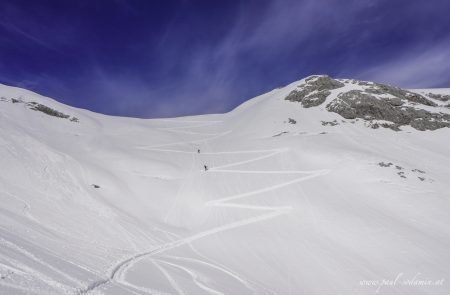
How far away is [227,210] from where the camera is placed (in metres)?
24.8

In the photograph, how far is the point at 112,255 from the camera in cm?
1294

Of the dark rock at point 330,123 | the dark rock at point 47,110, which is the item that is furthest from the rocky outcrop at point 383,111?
the dark rock at point 47,110

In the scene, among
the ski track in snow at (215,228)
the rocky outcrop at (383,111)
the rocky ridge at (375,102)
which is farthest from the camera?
the rocky ridge at (375,102)

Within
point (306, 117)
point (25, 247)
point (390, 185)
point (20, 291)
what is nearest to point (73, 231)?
point (25, 247)

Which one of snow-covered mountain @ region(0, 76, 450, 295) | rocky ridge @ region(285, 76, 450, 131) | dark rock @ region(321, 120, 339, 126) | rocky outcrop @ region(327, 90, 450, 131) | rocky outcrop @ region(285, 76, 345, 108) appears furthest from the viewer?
rocky outcrop @ region(285, 76, 345, 108)

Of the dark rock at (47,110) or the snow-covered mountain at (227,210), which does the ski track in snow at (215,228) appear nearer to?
the snow-covered mountain at (227,210)

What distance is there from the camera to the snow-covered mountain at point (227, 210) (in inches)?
458

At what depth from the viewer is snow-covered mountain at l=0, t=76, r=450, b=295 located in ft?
38.2

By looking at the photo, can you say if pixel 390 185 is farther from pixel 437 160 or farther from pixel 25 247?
pixel 25 247

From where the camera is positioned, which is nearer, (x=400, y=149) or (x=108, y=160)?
(x=108, y=160)

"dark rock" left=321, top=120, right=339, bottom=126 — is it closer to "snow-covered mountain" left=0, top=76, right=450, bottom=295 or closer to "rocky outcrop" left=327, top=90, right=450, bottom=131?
"snow-covered mountain" left=0, top=76, right=450, bottom=295

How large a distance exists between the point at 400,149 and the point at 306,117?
1754 centimetres

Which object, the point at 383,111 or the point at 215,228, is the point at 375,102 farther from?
the point at 215,228

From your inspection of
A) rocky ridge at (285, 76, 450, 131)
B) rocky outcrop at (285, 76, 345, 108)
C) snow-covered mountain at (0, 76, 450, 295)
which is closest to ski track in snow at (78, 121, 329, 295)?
snow-covered mountain at (0, 76, 450, 295)
